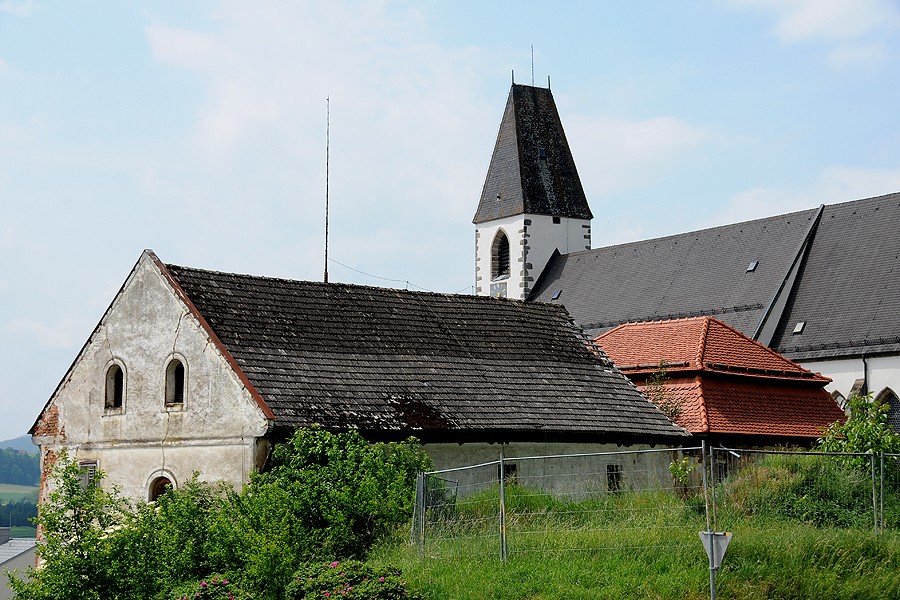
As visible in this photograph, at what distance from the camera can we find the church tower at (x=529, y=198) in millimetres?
54438

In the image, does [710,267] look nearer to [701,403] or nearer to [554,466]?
[701,403]

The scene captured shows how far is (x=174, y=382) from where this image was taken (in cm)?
2233

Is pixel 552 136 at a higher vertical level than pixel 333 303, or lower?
higher

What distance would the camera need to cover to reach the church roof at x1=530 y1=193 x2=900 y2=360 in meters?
38.7

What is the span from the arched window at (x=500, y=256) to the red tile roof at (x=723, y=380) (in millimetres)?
25420

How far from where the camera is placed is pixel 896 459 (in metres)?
18.0

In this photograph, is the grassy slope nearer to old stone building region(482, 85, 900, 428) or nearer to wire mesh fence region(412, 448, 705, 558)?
wire mesh fence region(412, 448, 705, 558)

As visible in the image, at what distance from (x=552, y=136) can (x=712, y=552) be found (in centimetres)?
4316

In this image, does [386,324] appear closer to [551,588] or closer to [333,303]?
[333,303]

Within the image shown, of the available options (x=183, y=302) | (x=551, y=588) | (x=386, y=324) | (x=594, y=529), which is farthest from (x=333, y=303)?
(x=551, y=588)

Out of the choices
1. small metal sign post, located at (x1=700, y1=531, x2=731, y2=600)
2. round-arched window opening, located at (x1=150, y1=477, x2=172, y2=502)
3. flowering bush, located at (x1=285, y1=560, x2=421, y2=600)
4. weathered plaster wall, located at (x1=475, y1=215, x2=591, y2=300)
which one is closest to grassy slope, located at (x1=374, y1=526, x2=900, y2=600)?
flowering bush, located at (x1=285, y1=560, x2=421, y2=600)

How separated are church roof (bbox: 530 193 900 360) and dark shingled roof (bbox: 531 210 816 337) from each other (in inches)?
1.7

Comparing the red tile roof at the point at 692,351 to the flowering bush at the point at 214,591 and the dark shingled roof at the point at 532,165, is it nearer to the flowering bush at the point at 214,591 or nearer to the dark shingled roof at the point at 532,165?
the flowering bush at the point at 214,591

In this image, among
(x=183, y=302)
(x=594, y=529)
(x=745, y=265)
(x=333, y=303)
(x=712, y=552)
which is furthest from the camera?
(x=745, y=265)
